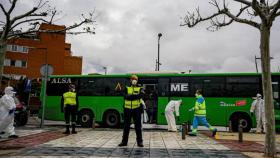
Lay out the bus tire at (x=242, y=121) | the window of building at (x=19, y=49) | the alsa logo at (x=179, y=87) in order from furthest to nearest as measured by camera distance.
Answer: the window of building at (x=19, y=49), the alsa logo at (x=179, y=87), the bus tire at (x=242, y=121)

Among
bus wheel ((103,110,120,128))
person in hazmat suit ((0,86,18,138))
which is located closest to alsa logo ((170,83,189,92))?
bus wheel ((103,110,120,128))

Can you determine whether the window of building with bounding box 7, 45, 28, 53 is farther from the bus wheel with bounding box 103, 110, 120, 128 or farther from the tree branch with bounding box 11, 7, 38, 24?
the tree branch with bounding box 11, 7, 38, 24

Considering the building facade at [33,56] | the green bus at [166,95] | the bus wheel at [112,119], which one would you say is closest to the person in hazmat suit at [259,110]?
the green bus at [166,95]

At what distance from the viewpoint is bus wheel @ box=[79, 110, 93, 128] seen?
19.6m

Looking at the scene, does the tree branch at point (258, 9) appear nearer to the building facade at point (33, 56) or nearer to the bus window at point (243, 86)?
the bus window at point (243, 86)

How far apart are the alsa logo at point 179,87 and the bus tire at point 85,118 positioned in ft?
15.8

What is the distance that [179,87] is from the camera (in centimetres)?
1859

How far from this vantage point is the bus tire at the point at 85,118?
19.6 metres

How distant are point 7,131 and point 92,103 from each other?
8.37 meters

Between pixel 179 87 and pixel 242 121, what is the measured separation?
11.8 feet

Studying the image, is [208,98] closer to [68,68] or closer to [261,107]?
[261,107]

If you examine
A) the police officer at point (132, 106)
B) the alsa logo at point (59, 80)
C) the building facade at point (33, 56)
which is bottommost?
the police officer at point (132, 106)

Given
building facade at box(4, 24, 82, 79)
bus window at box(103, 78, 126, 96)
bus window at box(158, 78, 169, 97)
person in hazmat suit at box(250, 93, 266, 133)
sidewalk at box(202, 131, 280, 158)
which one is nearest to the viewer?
sidewalk at box(202, 131, 280, 158)

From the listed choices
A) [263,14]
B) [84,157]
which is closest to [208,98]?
[263,14]
